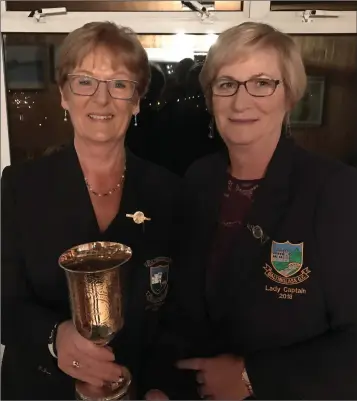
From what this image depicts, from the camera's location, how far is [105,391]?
0.93 m

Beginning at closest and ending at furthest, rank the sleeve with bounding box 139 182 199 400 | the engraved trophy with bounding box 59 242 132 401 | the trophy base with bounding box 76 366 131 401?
the engraved trophy with bounding box 59 242 132 401 < the trophy base with bounding box 76 366 131 401 < the sleeve with bounding box 139 182 199 400

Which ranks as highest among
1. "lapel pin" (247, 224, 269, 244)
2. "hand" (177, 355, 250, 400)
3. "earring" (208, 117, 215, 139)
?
"earring" (208, 117, 215, 139)

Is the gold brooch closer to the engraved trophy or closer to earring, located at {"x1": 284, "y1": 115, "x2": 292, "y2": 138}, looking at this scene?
the engraved trophy

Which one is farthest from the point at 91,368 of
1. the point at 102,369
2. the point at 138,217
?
the point at 138,217

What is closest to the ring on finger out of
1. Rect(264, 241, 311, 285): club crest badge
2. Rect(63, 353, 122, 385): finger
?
Rect(63, 353, 122, 385): finger

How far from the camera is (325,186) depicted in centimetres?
94

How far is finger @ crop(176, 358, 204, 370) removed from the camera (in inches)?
40.5

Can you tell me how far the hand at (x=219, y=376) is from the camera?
98 cm

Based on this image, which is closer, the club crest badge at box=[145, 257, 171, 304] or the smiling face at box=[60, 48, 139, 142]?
the smiling face at box=[60, 48, 139, 142]

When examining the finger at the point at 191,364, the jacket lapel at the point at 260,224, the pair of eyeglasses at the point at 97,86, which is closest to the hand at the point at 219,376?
the finger at the point at 191,364

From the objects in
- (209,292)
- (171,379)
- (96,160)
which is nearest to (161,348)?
(171,379)

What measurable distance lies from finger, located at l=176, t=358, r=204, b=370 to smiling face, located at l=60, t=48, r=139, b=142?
54 cm

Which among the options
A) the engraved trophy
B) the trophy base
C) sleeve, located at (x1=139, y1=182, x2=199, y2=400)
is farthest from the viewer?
sleeve, located at (x1=139, y1=182, x2=199, y2=400)

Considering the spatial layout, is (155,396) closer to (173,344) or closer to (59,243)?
(173,344)
